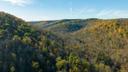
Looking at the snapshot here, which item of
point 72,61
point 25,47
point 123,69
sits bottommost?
point 123,69

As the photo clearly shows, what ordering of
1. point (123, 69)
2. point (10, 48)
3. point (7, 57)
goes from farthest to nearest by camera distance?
point (123, 69)
point (10, 48)
point (7, 57)

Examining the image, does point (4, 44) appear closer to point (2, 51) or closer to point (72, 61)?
point (2, 51)

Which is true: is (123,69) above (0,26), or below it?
below

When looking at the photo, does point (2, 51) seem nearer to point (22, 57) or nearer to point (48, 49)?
point (22, 57)

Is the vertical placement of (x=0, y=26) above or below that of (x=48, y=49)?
above

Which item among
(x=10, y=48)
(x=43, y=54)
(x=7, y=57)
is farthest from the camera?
(x=43, y=54)

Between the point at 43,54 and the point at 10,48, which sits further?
the point at 43,54

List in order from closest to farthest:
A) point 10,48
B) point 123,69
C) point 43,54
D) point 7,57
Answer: point 7,57
point 10,48
point 43,54
point 123,69

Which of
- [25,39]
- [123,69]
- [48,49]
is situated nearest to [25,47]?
[25,39]

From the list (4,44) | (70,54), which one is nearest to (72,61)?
(70,54)
